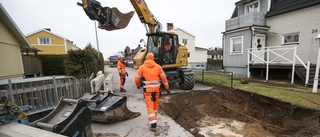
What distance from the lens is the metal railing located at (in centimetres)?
341

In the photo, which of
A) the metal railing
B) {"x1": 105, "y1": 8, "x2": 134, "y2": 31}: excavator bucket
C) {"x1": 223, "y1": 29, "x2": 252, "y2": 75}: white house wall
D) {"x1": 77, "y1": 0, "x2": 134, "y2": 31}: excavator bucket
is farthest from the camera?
{"x1": 223, "y1": 29, "x2": 252, "y2": 75}: white house wall

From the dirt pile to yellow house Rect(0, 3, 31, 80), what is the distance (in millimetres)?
10188

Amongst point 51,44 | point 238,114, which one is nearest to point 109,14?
point 238,114

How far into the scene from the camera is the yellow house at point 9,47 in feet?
29.9

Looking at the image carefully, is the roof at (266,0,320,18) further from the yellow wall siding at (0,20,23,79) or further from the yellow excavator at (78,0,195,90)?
the yellow wall siding at (0,20,23,79)

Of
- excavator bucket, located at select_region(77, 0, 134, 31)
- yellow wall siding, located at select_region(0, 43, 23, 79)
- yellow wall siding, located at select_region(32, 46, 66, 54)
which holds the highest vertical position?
yellow wall siding, located at select_region(32, 46, 66, 54)

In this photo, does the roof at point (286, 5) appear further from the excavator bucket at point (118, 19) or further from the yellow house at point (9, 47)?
the yellow house at point (9, 47)

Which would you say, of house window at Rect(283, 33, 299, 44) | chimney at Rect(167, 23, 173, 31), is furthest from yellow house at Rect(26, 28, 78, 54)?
house window at Rect(283, 33, 299, 44)

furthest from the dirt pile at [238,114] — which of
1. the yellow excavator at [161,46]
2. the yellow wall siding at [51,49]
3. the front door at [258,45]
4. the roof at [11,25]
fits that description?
the yellow wall siding at [51,49]

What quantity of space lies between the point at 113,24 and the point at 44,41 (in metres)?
26.6

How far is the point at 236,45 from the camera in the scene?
12406 mm

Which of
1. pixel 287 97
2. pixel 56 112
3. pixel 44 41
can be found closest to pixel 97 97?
pixel 56 112

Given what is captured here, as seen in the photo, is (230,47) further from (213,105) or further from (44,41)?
(44,41)

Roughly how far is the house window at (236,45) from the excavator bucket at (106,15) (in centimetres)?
962
